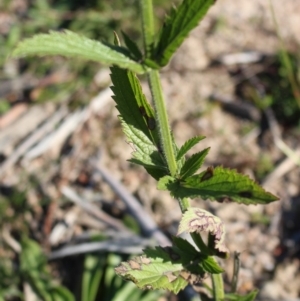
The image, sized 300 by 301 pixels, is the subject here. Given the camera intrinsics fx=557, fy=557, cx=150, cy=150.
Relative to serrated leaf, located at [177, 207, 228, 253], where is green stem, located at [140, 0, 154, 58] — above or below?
above

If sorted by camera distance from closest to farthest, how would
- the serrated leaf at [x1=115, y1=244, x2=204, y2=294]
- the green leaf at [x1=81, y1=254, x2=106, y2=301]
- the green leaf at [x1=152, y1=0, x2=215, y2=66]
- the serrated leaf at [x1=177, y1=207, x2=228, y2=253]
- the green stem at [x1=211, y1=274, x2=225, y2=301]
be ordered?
the green leaf at [x1=152, y1=0, x2=215, y2=66] → the serrated leaf at [x1=177, y1=207, x2=228, y2=253] → the serrated leaf at [x1=115, y1=244, x2=204, y2=294] → the green stem at [x1=211, y1=274, x2=225, y2=301] → the green leaf at [x1=81, y1=254, x2=106, y2=301]

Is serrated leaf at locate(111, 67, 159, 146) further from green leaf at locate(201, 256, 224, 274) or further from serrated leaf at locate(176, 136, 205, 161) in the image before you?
green leaf at locate(201, 256, 224, 274)

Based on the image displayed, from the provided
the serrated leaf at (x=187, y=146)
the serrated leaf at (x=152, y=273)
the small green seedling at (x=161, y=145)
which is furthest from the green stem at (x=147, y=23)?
the serrated leaf at (x=152, y=273)

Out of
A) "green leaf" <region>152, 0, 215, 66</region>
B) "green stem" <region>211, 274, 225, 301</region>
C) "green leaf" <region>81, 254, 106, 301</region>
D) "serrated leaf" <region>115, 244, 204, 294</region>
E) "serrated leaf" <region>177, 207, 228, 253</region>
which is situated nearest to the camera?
"green leaf" <region>152, 0, 215, 66</region>

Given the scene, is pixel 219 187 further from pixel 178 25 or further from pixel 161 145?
pixel 178 25

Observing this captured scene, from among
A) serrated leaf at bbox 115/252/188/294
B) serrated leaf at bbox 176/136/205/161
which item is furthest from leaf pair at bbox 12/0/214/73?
serrated leaf at bbox 115/252/188/294

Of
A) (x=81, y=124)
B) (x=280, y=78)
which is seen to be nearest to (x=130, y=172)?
(x=81, y=124)

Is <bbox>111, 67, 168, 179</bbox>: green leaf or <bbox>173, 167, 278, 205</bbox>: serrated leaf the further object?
<bbox>111, 67, 168, 179</bbox>: green leaf
